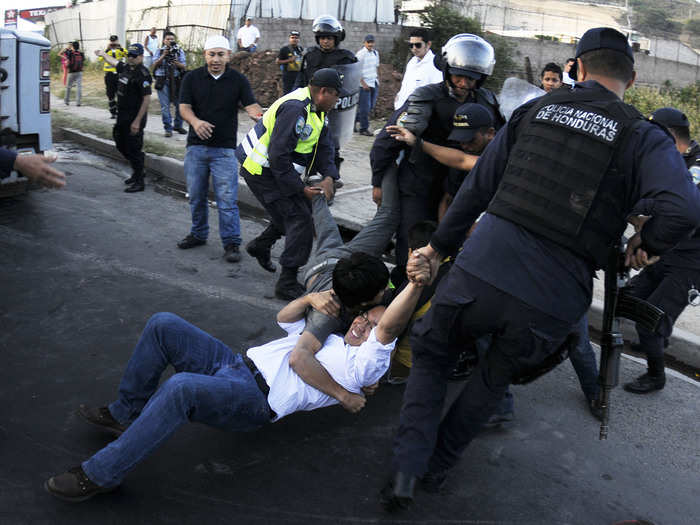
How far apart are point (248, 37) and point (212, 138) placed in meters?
12.1

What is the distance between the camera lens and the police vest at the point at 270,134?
197 inches

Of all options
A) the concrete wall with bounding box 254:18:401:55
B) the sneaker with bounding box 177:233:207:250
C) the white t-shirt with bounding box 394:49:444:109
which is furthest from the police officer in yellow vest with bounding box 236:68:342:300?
the concrete wall with bounding box 254:18:401:55

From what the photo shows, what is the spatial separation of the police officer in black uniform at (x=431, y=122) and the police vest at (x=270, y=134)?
92cm

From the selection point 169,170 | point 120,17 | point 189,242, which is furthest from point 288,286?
point 120,17

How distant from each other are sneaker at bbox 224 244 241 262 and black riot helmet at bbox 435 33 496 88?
8.60 ft

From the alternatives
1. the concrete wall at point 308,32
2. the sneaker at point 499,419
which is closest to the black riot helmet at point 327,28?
the sneaker at point 499,419

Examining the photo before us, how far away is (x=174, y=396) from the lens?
2.60 meters

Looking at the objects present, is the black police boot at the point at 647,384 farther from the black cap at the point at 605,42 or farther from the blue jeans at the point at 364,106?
the blue jeans at the point at 364,106

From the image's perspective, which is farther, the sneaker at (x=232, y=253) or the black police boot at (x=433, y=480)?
the sneaker at (x=232, y=253)

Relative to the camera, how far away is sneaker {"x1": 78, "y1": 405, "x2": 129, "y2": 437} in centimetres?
306

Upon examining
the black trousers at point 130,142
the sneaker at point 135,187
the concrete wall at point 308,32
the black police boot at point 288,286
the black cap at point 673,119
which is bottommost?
the black police boot at point 288,286

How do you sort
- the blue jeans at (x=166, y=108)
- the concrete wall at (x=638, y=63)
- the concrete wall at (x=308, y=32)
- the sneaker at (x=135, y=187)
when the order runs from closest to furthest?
the sneaker at (x=135, y=187) → the blue jeans at (x=166, y=108) → the concrete wall at (x=308, y=32) → the concrete wall at (x=638, y=63)

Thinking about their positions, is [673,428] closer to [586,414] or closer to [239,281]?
[586,414]

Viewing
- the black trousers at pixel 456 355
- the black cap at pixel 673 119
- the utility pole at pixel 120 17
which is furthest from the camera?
the utility pole at pixel 120 17
